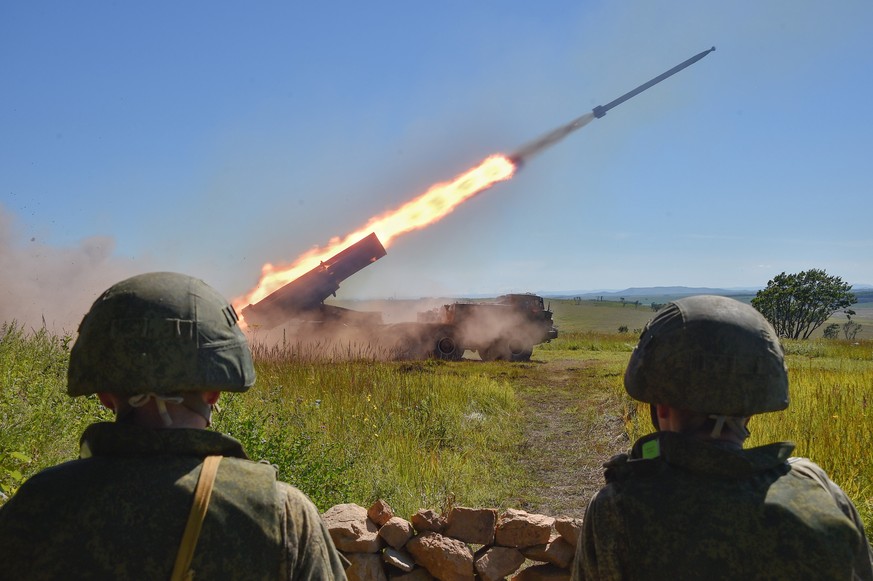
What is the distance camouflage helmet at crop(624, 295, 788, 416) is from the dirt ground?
4.96 m

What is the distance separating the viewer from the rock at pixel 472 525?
4.86 metres

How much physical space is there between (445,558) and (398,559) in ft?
1.03

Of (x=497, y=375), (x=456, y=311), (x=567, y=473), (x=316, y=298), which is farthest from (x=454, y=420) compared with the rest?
(x=456, y=311)

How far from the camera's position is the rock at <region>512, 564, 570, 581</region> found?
4812 mm

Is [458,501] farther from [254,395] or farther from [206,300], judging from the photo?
[206,300]

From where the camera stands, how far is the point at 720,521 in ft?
6.80

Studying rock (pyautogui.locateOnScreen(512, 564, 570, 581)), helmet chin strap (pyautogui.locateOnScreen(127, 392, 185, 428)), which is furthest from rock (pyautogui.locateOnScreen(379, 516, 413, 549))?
helmet chin strap (pyautogui.locateOnScreen(127, 392, 185, 428))

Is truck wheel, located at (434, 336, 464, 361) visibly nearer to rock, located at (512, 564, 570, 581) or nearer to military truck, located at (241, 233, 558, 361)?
military truck, located at (241, 233, 558, 361)

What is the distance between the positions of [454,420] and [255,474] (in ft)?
28.7

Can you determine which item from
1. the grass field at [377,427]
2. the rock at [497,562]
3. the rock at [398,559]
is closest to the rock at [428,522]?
the rock at [398,559]

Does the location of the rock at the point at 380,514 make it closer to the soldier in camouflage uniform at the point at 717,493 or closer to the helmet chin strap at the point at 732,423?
the soldier in camouflage uniform at the point at 717,493

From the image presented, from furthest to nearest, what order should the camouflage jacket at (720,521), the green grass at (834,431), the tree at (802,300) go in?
the tree at (802,300)
the green grass at (834,431)
the camouflage jacket at (720,521)

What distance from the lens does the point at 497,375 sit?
18.5 meters

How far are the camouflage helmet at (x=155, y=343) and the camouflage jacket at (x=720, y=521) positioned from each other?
1.29m
